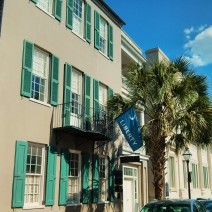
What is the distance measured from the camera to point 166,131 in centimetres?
1534

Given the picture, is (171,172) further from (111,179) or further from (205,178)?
(205,178)

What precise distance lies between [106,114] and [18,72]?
6.15 meters

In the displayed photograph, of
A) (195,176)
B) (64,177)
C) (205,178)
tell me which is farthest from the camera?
(205,178)

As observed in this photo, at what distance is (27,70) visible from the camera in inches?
513

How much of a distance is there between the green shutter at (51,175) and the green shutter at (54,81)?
5.95 ft

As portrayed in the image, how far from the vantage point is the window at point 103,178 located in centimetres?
1714

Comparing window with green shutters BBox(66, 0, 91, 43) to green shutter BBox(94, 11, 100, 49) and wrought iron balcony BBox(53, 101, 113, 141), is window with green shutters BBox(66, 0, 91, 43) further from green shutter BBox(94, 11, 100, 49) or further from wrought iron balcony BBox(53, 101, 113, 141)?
wrought iron balcony BBox(53, 101, 113, 141)

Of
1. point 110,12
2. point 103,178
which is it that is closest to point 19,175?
point 103,178

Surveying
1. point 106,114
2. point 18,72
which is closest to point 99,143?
point 106,114

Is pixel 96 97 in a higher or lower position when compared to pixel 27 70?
higher

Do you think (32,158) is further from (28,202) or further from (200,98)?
(200,98)

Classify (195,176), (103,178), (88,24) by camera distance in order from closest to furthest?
1. (103,178)
2. (88,24)
3. (195,176)

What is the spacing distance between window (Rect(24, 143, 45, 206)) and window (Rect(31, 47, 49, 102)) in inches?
74.9

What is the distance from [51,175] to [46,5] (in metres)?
6.75
